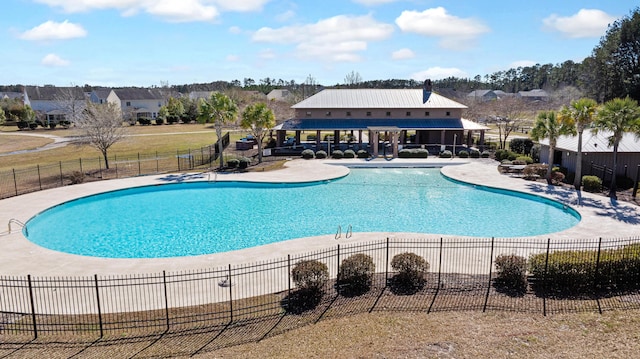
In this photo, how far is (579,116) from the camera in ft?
89.3

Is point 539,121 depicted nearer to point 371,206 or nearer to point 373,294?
point 371,206

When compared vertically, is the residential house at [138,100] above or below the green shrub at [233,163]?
above

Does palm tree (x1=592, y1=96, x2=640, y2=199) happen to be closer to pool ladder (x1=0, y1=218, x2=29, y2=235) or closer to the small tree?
pool ladder (x1=0, y1=218, x2=29, y2=235)

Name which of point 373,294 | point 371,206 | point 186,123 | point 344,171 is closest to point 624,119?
point 371,206

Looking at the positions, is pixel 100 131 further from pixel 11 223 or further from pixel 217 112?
pixel 11 223

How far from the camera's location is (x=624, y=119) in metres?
25.5

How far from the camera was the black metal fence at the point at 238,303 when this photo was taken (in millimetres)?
A: 11742

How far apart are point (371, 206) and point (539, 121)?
14.8 metres

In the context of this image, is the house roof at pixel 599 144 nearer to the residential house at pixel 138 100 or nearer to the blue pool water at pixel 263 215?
the blue pool water at pixel 263 215

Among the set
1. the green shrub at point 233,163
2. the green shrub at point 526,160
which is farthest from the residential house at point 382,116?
the green shrub at point 233,163

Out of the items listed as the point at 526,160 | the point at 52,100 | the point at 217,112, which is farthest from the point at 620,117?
the point at 52,100

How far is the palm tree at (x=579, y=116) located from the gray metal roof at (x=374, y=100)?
17.9m

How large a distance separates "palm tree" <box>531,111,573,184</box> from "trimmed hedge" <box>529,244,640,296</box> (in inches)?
666

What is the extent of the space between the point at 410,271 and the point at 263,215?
38.9ft
